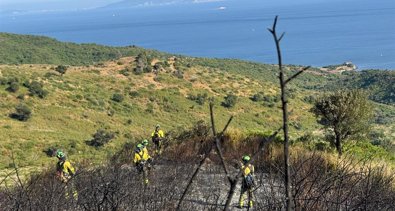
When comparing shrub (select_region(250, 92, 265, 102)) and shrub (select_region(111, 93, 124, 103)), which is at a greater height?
shrub (select_region(111, 93, 124, 103))

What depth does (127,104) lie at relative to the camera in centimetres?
4762


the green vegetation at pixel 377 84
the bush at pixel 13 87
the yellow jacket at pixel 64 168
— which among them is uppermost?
the yellow jacket at pixel 64 168

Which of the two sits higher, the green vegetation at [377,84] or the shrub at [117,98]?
the shrub at [117,98]

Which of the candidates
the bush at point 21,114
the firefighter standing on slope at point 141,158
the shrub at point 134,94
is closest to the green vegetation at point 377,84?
the shrub at point 134,94

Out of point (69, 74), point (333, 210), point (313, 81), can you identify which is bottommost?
point (313, 81)

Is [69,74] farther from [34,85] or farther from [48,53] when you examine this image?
[48,53]

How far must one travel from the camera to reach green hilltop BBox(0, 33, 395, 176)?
3464 centimetres

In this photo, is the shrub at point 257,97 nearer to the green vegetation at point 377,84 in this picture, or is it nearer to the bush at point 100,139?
the green vegetation at point 377,84

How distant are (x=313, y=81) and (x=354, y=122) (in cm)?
7885

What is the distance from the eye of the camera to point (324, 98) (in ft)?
54.3

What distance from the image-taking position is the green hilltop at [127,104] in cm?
3464

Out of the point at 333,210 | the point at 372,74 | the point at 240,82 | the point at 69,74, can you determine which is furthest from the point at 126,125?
the point at 372,74

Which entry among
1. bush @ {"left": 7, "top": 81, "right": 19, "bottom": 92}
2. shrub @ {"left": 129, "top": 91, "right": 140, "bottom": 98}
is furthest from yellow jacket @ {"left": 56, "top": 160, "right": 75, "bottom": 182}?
shrub @ {"left": 129, "top": 91, "right": 140, "bottom": 98}

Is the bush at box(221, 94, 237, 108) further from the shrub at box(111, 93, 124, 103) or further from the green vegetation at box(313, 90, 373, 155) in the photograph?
the green vegetation at box(313, 90, 373, 155)
